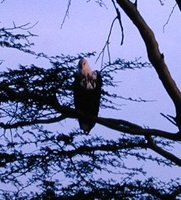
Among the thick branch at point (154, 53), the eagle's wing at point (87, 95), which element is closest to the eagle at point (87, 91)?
the eagle's wing at point (87, 95)

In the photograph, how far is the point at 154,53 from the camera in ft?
16.1

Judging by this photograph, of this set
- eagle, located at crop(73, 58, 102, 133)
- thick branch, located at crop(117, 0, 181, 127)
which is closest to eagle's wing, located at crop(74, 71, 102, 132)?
eagle, located at crop(73, 58, 102, 133)

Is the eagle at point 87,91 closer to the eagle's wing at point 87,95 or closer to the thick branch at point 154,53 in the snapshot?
the eagle's wing at point 87,95

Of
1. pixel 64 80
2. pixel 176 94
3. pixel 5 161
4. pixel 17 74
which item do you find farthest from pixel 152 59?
pixel 5 161

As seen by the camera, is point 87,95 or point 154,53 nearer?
point 154,53

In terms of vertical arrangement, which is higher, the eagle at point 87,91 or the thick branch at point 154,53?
the eagle at point 87,91

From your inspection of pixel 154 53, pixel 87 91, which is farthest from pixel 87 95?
pixel 154 53

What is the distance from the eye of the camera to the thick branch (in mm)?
4844

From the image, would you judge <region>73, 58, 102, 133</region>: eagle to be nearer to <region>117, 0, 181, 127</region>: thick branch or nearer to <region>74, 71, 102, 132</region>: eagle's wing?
<region>74, 71, 102, 132</region>: eagle's wing

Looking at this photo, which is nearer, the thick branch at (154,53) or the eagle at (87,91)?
the thick branch at (154,53)

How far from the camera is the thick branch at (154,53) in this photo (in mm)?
4844

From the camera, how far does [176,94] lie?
15.9 ft

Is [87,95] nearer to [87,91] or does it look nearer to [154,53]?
[87,91]

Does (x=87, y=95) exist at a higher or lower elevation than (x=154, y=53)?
higher
